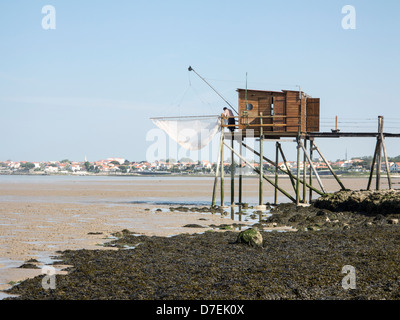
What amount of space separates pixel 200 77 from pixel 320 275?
1972cm

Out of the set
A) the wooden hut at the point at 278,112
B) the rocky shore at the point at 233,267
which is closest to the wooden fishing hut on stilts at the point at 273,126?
the wooden hut at the point at 278,112

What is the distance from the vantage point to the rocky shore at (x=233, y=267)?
1079 centimetres

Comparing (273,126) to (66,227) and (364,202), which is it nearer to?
(364,202)

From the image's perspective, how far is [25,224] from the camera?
2294cm

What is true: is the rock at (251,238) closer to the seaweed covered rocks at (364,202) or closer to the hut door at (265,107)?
the seaweed covered rocks at (364,202)

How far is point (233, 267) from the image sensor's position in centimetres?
1309

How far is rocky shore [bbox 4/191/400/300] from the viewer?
1079 centimetres

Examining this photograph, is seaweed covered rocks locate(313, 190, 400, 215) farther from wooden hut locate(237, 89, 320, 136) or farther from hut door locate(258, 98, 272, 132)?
hut door locate(258, 98, 272, 132)

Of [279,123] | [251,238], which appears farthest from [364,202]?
[251,238]

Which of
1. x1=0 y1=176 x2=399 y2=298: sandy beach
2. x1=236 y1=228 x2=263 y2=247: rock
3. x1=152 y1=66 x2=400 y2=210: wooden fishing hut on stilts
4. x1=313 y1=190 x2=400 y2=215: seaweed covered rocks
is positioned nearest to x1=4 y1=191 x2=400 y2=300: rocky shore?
x1=236 y1=228 x2=263 y2=247: rock

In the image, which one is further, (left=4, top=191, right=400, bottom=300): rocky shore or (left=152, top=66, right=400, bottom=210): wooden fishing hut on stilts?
(left=152, top=66, right=400, bottom=210): wooden fishing hut on stilts

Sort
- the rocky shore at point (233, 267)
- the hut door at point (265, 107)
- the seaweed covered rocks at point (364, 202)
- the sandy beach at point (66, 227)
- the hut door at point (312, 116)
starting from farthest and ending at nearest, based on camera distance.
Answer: the hut door at point (312, 116) → the hut door at point (265, 107) → the seaweed covered rocks at point (364, 202) → the sandy beach at point (66, 227) → the rocky shore at point (233, 267)
